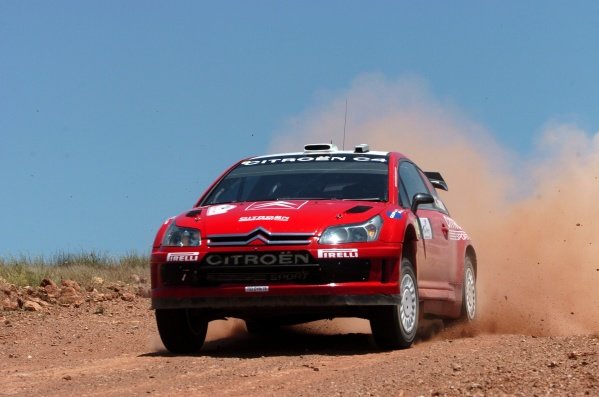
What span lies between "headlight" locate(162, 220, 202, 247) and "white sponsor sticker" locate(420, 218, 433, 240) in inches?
78.4

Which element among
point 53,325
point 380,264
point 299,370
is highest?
point 380,264

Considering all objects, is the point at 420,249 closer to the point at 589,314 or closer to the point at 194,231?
the point at 194,231

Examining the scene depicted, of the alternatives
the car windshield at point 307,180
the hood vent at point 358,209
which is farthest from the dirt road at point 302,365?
the car windshield at point 307,180

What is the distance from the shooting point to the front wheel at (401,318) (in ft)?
30.6

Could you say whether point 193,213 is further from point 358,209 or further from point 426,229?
point 426,229

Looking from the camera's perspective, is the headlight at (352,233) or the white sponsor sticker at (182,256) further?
the white sponsor sticker at (182,256)

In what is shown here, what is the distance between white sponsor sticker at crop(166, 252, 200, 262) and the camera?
9.35 meters

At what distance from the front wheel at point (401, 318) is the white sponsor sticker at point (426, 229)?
2.15 feet

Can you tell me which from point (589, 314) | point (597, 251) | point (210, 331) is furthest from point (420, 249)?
point (597, 251)

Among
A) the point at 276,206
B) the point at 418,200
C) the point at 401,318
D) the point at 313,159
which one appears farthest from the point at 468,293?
A: the point at 276,206

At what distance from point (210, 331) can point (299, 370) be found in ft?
11.8

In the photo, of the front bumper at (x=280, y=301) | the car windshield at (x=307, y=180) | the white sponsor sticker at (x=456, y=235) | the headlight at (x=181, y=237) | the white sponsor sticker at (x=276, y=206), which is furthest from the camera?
the white sponsor sticker at (x=456, y=235)

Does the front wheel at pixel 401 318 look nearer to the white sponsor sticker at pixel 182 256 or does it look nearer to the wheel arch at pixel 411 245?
the wheel arch at pixel 411 245

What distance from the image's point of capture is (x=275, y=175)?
35.1ft
